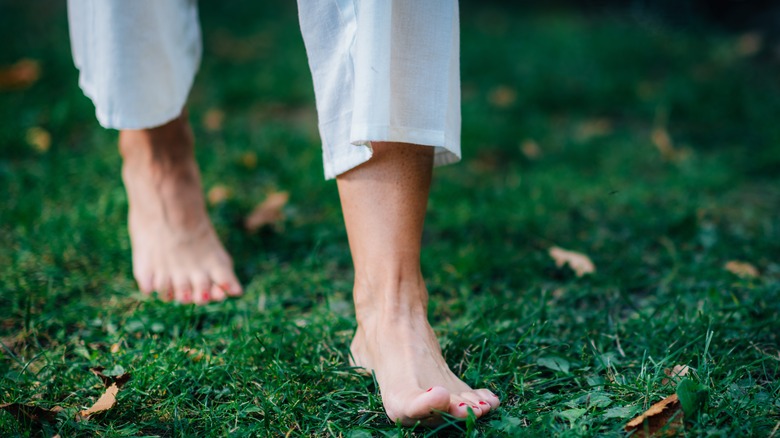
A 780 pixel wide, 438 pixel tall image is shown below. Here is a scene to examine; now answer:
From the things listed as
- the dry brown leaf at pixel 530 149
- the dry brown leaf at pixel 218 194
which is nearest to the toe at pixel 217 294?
the dry brown leaf at pixel 218 194

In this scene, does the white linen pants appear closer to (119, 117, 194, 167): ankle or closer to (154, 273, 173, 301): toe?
(119, 117, 194, 167): ankle

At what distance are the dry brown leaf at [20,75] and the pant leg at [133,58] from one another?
159 cm

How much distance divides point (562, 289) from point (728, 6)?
3.53m

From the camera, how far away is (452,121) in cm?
124

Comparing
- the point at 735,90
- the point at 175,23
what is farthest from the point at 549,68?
the point at 175,23

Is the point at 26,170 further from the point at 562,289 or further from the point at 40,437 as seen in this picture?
the point at 562,289

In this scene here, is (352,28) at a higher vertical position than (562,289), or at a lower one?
higher

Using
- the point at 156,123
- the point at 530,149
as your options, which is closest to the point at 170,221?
the point at 156,123

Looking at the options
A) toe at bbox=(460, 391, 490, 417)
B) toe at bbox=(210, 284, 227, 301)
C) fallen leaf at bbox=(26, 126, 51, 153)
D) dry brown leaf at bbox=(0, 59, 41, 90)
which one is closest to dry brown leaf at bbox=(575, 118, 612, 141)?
toe at bbox=(210, 284, 227, 301)

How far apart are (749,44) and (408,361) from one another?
3456 millimetres

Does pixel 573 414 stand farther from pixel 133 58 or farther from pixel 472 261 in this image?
pixel 133 58

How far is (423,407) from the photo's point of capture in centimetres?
110

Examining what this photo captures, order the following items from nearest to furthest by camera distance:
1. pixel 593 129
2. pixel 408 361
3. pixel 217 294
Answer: pixel 408 361 < pixel 217 294 < pixel 593 129

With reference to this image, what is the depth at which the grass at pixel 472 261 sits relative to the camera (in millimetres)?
1237
